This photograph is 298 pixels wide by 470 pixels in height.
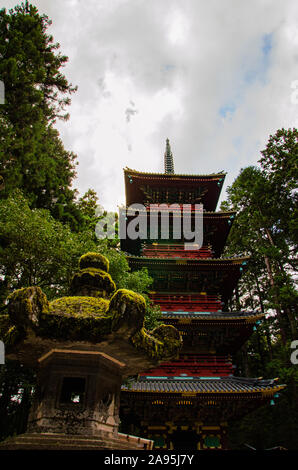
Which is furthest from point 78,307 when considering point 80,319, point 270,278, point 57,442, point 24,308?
point 270,278

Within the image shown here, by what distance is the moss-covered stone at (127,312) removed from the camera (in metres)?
2.91

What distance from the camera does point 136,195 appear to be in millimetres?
18766

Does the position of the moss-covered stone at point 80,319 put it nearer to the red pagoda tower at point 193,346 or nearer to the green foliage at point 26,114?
the red pagoda tower at point 193,346

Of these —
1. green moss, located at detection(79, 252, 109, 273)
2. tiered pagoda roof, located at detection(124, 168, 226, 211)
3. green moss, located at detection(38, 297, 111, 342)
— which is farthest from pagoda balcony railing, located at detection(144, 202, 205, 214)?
green moss, located at detection(38, 297, 111, 342)

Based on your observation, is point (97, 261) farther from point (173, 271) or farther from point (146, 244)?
point (146, 244)

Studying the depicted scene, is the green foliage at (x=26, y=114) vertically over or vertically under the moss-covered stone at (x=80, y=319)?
over

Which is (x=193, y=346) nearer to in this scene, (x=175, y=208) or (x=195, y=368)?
(x=195, y=368)

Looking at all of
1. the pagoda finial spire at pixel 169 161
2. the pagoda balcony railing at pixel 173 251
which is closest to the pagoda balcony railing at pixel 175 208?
the pagoda balcony railing at pixel 173 251

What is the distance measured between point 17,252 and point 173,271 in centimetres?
837

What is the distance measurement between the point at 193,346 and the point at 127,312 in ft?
36.9

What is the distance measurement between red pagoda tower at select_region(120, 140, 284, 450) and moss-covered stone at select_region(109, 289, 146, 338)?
5.40 meters

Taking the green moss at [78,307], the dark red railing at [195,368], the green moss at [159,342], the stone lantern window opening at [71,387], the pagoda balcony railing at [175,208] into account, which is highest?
the pagoda balcony railing at [175,208]

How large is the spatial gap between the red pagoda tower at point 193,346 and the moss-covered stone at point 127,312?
5.40 meters
